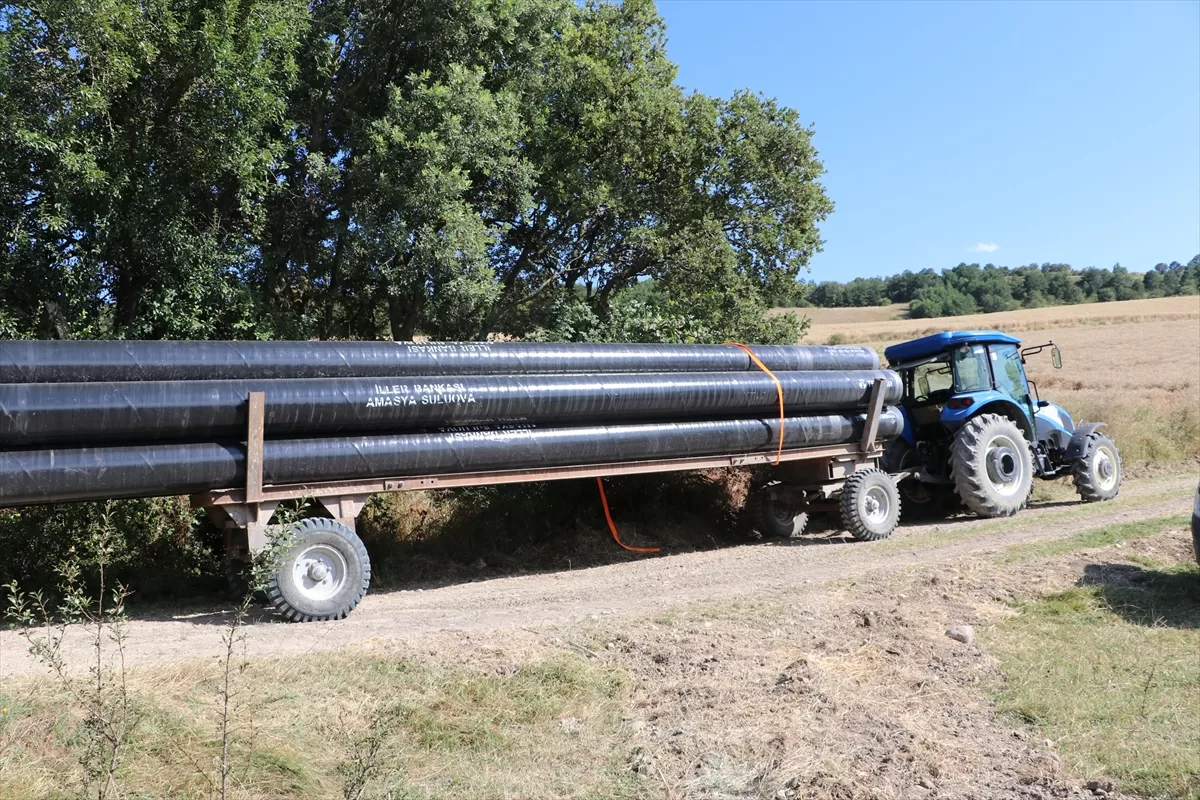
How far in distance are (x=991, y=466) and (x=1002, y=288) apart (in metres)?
70.9

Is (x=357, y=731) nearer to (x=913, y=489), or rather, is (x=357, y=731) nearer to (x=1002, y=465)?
(x=1002, y=465)

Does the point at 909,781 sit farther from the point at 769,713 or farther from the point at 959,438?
the point at 959,438

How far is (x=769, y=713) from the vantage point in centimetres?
562

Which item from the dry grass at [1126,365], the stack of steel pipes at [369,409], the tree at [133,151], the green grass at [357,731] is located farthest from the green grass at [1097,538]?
the tree at [133,151]

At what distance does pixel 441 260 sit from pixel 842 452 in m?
6.33

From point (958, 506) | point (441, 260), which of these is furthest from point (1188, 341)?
point (441, 260)

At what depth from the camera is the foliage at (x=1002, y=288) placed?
74188mm

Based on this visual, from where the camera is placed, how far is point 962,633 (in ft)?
23.3

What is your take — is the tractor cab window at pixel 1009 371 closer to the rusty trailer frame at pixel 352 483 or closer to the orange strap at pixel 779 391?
the rusty trailer frame at pixel 352 483

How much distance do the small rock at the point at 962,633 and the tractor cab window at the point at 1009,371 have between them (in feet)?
25.0

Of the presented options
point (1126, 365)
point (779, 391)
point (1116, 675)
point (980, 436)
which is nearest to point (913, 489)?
point (980, 436)

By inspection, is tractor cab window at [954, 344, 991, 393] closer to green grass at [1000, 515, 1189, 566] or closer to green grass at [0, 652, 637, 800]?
green grass at [1000, 515, 1189, 566]

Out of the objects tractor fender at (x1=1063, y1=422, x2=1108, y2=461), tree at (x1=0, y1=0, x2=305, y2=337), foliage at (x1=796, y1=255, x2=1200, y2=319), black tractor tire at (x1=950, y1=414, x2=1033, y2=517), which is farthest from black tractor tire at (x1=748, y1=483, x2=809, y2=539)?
foliage at (x1=796, y1=255, x2=1200, y2=319)

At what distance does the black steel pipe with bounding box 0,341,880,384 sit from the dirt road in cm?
218
